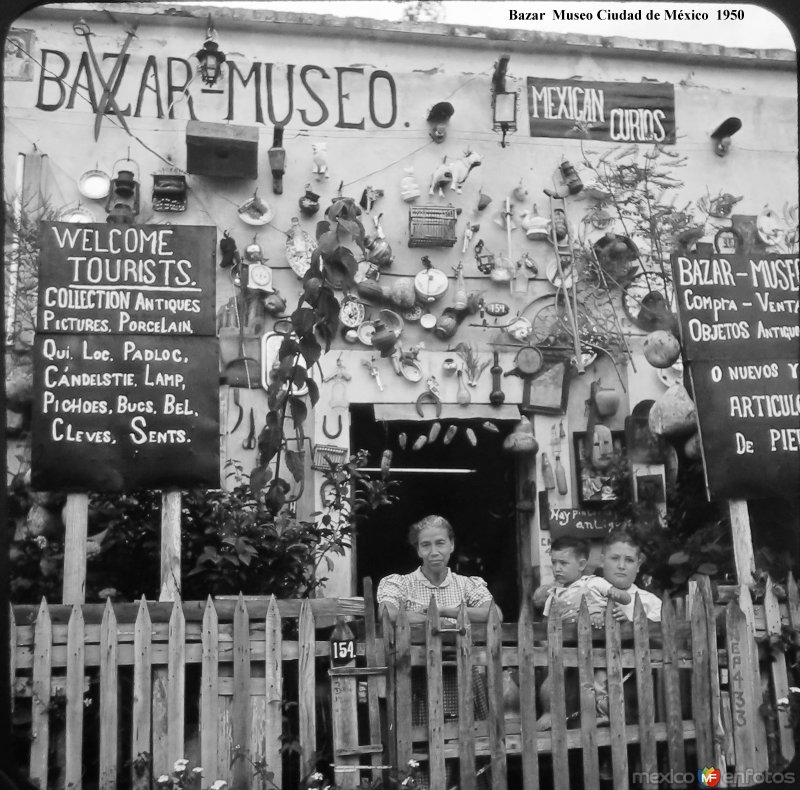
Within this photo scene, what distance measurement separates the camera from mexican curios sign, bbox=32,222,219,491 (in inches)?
206

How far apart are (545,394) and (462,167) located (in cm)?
157

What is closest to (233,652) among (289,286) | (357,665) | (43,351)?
(357,665)

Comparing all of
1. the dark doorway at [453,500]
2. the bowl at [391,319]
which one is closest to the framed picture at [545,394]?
the dark doorway at [453,500]

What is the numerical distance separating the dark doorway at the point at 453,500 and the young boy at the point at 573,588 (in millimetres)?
956

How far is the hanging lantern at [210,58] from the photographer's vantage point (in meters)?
6.90

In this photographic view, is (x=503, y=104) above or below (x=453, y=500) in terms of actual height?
above

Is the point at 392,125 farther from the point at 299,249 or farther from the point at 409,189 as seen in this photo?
the point at 299,249

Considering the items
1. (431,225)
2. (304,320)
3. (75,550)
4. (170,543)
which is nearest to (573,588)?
(304,320)

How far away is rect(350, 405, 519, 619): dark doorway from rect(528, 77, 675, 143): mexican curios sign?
2040 mm

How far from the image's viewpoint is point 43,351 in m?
5.30

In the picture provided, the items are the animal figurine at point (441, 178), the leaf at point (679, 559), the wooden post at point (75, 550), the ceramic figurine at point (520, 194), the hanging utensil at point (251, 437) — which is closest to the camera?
the wooden post at point (75, 550)

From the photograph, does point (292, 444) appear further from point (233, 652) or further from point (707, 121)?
point (707, 121)

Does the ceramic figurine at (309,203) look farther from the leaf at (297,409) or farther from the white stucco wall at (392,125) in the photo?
the leaf at (297,409)

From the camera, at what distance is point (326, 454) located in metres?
6.64
